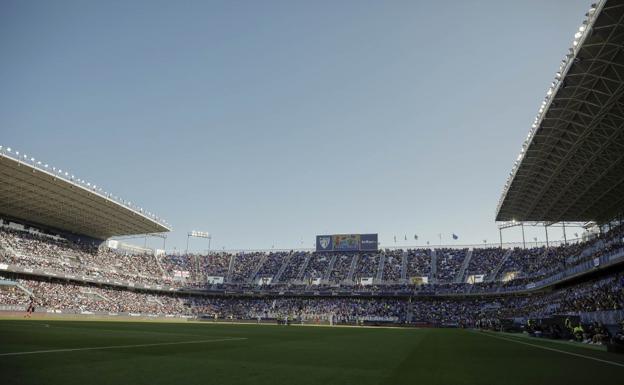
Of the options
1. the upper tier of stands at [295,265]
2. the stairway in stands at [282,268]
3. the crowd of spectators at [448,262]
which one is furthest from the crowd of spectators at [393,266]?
the stairway in stands at [282,268]

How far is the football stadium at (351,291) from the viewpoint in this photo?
387 inches

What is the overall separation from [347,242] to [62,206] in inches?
2008

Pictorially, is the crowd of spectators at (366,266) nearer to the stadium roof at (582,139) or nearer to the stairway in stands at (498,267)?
the stairway in stands at (498,267)

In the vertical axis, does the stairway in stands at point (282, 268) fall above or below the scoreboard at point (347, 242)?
below

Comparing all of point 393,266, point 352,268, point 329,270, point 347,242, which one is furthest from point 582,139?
point 347,242

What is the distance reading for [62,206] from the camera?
192 feet

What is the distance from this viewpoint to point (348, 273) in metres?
79.4

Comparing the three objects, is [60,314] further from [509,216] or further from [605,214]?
[605,214]

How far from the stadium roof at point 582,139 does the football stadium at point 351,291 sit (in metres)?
0.13

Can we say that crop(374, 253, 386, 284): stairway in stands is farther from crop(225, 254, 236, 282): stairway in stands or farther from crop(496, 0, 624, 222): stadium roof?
crop(496, 0, 624, 222): stadium roof

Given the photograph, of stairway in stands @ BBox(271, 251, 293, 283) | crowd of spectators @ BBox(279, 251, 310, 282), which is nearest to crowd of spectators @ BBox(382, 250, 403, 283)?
crowd of spectators @ BBox(279, 251, 310, 282)

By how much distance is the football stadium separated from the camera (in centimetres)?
982

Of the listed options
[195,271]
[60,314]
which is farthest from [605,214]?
[195,271]

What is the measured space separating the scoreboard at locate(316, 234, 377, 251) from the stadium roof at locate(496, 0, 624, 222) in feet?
122
